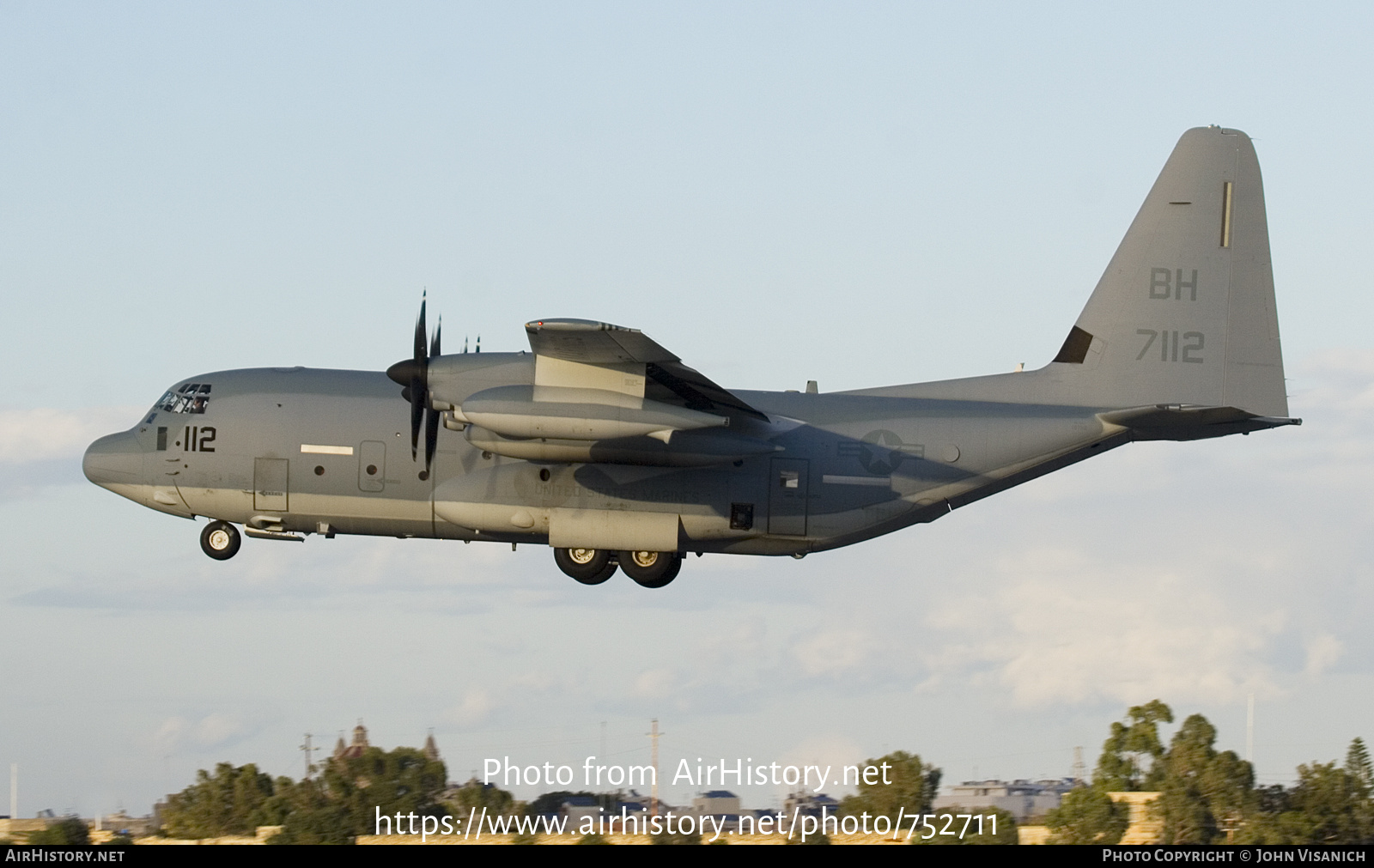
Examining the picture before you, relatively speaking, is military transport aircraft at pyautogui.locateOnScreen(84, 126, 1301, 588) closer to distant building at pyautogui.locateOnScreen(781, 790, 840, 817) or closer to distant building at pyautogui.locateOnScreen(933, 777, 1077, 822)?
distant building at pyautogui.locateOnScreen(781, 790, 840, 817)

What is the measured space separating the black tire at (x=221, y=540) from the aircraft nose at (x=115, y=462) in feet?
4.32

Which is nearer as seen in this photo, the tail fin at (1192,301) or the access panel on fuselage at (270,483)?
the access panel on fuselage at (270,483)

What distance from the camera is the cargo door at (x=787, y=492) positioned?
23.6 meters

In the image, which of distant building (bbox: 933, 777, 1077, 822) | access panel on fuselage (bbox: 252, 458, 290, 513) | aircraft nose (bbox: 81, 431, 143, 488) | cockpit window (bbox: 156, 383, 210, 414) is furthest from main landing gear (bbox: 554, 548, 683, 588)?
distant building (bbox: 933, 777, 1077, 822)

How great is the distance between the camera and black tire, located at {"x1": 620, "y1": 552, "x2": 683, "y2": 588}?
24.9m

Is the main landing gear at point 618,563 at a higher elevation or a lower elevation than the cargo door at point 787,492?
lower

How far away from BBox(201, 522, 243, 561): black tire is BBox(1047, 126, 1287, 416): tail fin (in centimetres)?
1299

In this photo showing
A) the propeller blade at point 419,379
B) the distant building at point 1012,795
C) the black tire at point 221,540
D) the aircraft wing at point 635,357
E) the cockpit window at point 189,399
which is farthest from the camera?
the distant building at point 1012,795

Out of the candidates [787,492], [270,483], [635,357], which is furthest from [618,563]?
[270,483]

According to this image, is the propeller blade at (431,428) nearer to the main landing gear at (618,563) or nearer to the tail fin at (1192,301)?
the main landing gear at (618,563)

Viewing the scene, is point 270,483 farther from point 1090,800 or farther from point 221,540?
point 1090,800

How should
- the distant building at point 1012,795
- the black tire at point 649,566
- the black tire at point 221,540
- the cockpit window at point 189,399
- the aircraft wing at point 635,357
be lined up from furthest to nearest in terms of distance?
the distant building at point 1012,795 → the black tire at point 221,540 → the black tire at point 649,566 → the cockpit window at point 189,399 → the aircraft wing at point 635,357

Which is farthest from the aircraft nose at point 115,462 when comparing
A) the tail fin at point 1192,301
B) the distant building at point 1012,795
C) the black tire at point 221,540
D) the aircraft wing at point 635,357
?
the distant building at point 1012,795
